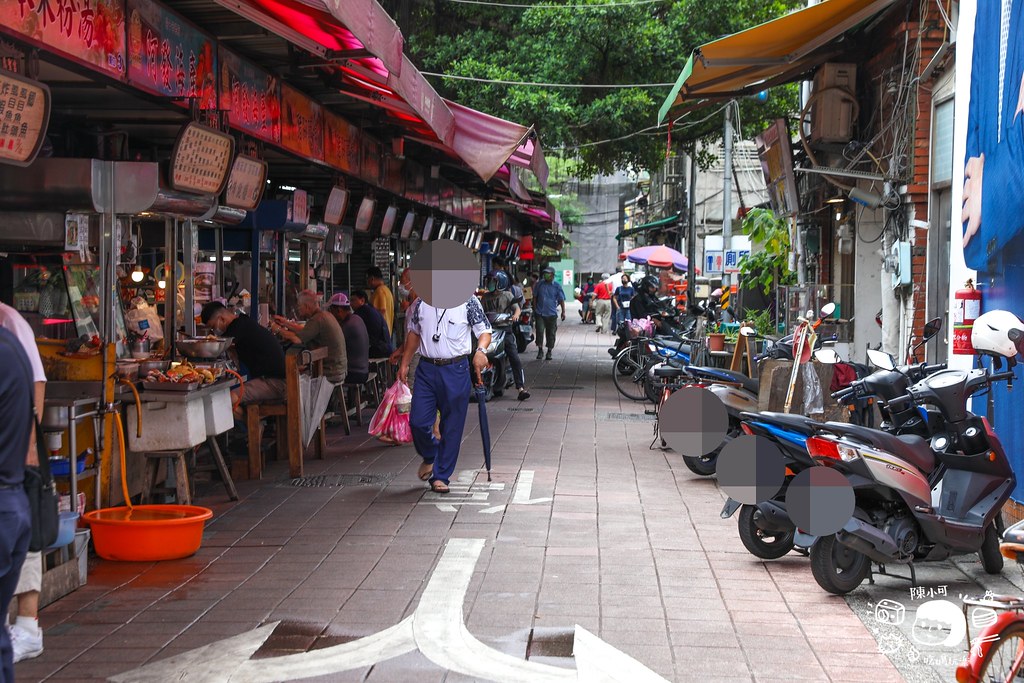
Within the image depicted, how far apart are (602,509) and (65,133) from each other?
17.7ft

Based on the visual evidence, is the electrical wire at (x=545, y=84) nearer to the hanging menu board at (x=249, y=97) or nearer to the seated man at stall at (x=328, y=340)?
the seated man at stall at (x=328, y=340)

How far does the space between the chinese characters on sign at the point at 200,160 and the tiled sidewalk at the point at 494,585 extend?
2.45 metres

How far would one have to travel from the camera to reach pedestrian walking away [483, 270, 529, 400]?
52.6ft

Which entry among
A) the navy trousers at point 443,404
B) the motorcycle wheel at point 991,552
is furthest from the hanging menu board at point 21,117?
the motorcycle wheel at point 991,552

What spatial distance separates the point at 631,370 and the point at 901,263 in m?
7.54

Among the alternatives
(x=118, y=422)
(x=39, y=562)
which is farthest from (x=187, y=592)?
(x=118, y=422)

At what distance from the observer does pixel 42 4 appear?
17.4 ft

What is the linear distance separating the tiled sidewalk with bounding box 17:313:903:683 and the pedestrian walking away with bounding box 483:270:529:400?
6.13 meters

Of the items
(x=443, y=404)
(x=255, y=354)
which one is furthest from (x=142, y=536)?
(x=255, y=354)

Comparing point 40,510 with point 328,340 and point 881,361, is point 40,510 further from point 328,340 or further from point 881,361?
point 328,340

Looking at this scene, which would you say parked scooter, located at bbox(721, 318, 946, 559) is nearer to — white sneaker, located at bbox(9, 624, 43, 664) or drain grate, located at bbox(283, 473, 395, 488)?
drain grate, located at bbox(283, 473, 395, 488)

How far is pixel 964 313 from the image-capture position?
8031mm

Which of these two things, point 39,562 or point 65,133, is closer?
point 39,562

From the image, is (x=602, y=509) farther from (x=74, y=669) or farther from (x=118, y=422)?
(x=74, y=669)
